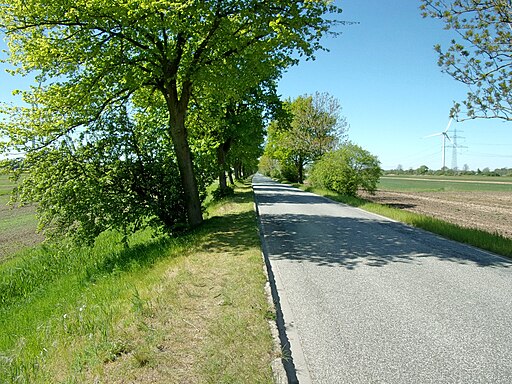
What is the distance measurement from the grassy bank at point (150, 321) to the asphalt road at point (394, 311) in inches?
21.9

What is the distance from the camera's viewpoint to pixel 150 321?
470 centimetres

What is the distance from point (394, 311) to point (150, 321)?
3331 mm

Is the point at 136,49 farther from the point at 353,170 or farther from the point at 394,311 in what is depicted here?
the point at 353,170

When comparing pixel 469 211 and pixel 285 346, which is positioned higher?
pixel 285 346

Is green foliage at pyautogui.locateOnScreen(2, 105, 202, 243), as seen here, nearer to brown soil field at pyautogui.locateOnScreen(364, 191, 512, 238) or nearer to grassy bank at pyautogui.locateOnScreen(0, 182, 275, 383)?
grassy bank at pyautogui.locateOnScreen(0, 182, 275, 383)

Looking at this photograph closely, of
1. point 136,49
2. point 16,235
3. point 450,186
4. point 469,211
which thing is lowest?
point 469,211

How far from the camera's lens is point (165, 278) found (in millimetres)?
6562

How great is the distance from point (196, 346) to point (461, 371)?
2719 millimetres

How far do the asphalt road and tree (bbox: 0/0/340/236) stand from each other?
229 inches

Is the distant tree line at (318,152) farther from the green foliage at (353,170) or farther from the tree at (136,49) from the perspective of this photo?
the tree at (136,49)

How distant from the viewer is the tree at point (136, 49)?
920cm

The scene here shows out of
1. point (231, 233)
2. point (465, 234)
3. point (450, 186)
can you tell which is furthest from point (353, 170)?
point (450, 186)

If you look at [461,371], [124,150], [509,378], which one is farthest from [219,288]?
[124,150]

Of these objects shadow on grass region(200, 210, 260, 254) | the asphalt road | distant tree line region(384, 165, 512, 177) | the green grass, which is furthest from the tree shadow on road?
distant tree line region(384, 165, 512, 177)
